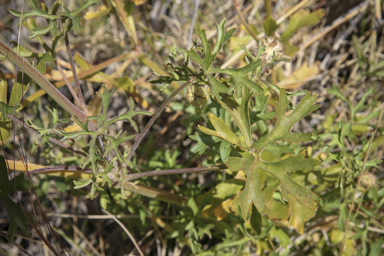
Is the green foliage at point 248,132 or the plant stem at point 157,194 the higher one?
the green foliage at point 248,132

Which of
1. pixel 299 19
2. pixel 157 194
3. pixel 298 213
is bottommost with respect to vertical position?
pixel 298 213

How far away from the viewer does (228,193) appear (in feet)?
6.19

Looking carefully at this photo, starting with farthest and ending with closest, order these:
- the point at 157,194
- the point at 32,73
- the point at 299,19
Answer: the point at 299,19 → the point at 157,194 → the point at 32,73

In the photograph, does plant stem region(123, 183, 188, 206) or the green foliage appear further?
plant stem region(123, 183, 188, 206)

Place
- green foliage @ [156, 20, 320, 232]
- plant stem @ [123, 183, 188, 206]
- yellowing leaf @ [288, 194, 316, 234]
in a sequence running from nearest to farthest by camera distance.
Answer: green foliage @ [156, 20, 320, 232], yellowing leaf @ [288, 194, 316, 234], plant stem @ [123, 183, 188, 206]

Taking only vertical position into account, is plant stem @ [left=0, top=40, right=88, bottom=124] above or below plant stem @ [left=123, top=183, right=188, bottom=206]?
above

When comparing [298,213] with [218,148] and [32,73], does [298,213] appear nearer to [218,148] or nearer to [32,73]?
[218,148]

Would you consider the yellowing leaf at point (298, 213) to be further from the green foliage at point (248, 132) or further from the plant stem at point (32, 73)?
the plant stem at point (32, 73)

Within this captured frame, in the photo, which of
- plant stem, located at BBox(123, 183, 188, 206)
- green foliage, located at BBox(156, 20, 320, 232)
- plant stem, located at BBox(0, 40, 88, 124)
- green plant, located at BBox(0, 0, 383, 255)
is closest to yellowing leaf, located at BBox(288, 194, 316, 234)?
green plant, located at BBox(0, 0, 383, 255)

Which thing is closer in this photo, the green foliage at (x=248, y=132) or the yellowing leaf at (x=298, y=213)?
the green foliage at (x=248, y=132)

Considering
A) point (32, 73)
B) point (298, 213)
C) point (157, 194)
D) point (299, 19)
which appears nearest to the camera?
point (32, 73)

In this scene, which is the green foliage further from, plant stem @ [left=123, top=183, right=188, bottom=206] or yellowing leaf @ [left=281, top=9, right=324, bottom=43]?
yellowing leaf @ [left=281, top=9, right=324, bottom=43]

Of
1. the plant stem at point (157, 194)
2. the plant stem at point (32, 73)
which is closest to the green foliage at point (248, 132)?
the plant stem at point (32, 73)

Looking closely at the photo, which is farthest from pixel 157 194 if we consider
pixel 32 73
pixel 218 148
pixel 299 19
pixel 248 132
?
pixel 299 19
